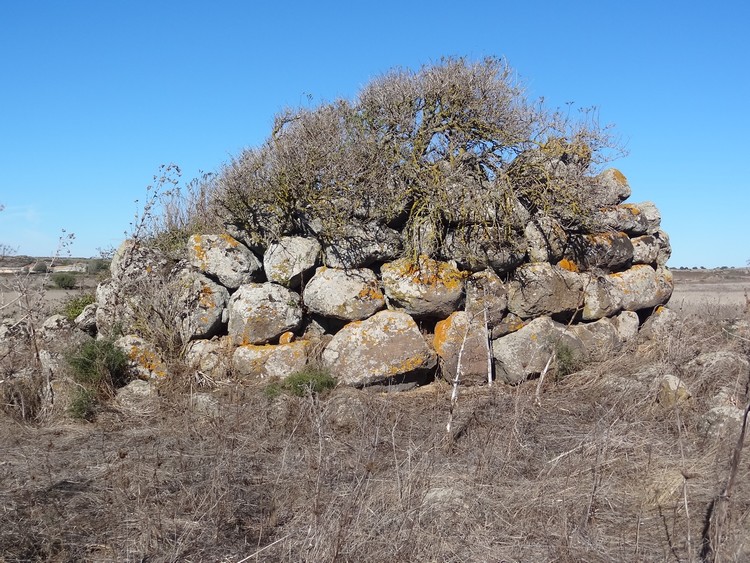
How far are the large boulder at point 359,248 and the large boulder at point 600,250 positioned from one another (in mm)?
2876

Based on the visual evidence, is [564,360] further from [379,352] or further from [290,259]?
[290,259]

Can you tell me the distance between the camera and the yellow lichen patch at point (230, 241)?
977 cm

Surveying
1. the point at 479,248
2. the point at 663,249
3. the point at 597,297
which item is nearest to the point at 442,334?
the point at 479,248

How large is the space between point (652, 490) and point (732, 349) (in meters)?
5.05

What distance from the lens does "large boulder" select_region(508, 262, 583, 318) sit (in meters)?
9.88

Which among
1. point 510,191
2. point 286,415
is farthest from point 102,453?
point 510,191

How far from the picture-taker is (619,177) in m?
11.7

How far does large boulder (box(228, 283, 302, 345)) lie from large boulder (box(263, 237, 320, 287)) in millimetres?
169

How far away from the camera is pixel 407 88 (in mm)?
10445

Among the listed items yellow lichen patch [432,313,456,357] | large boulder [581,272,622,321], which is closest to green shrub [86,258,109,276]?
yellow lichen patch [432,313,456,357]

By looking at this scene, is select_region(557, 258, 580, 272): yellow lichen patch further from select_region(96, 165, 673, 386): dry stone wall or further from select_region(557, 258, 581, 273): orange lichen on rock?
select_region(96, 165, 673, 386): dry stone wall

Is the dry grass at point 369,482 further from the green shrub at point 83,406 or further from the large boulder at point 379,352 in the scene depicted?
the large boulder at point 379,352

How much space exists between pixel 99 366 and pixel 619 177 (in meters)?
8.48

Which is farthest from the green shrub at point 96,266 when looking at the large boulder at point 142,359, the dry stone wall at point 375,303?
the large boulder at point 142,359
